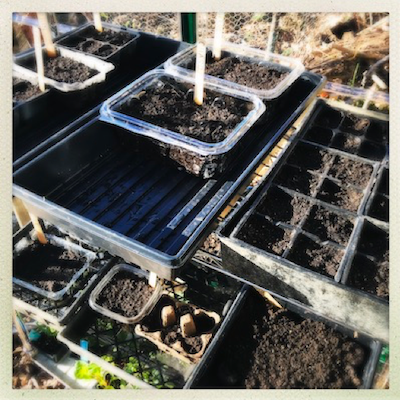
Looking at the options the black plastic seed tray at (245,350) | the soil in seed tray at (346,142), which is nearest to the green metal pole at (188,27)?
the soil in seed tray at (346,142)

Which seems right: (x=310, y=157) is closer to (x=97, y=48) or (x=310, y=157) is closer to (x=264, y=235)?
(x=264, y=235)

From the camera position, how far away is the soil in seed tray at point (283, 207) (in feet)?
3.95

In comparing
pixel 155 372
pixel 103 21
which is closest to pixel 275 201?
pixel 155 372

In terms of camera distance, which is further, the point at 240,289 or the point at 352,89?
the point at 352,89

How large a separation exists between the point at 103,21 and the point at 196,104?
0.72 metres

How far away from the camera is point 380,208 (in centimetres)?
124

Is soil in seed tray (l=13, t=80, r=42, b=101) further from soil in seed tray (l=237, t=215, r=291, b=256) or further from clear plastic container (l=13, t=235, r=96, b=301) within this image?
soil in seed tray (l=237, t=215, r=291, b=256)

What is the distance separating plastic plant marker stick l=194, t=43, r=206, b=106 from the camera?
1.16 m

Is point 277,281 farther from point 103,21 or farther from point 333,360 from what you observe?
point 103,21

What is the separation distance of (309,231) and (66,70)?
0.99 metres

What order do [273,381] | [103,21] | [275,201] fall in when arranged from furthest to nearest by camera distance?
[103,21] < [275,201] < [273,381]

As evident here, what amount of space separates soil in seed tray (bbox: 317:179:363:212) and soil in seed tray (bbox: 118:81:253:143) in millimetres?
354

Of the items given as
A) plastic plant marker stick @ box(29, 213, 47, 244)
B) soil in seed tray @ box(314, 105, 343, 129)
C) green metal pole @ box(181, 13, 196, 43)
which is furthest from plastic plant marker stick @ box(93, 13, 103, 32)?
soil in seed tray @ box(314, 105, 343, 129)

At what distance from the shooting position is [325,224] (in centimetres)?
119
